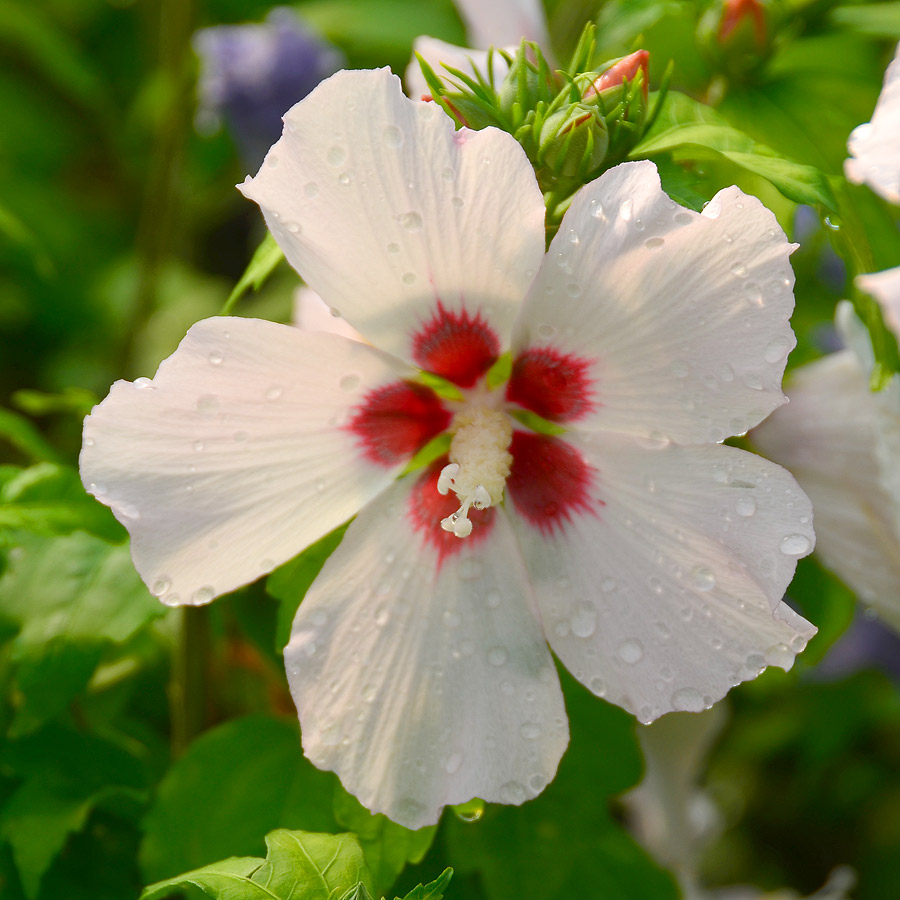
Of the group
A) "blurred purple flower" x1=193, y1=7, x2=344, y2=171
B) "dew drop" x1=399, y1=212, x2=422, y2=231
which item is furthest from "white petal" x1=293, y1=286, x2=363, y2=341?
"blurred purple flower" x1=193, y1=7, x2=344, y2=171

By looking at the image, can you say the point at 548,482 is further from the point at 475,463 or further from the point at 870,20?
the point at 870,20

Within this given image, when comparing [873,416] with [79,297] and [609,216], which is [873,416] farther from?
[79,297]

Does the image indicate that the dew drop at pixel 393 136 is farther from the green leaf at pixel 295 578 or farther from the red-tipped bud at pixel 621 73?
the green leaf at pixel 295 578

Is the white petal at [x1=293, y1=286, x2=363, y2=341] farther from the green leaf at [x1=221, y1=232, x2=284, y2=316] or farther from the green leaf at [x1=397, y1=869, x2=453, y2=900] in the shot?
the green leaf at [x1=397, y1=869, x2=453, y2=900]

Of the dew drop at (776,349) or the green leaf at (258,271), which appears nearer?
the dew drop at (776,349)

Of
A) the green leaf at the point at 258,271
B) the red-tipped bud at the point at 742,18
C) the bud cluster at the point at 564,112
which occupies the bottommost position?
the green leaf at the point at 258,271

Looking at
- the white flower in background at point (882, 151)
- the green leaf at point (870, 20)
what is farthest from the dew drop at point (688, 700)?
the green leaf at point (870, 20)

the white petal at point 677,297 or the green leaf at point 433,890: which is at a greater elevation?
the white petal at point 677,297

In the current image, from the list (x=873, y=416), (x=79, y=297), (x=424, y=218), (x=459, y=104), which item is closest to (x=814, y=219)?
(x=873, y=416)
